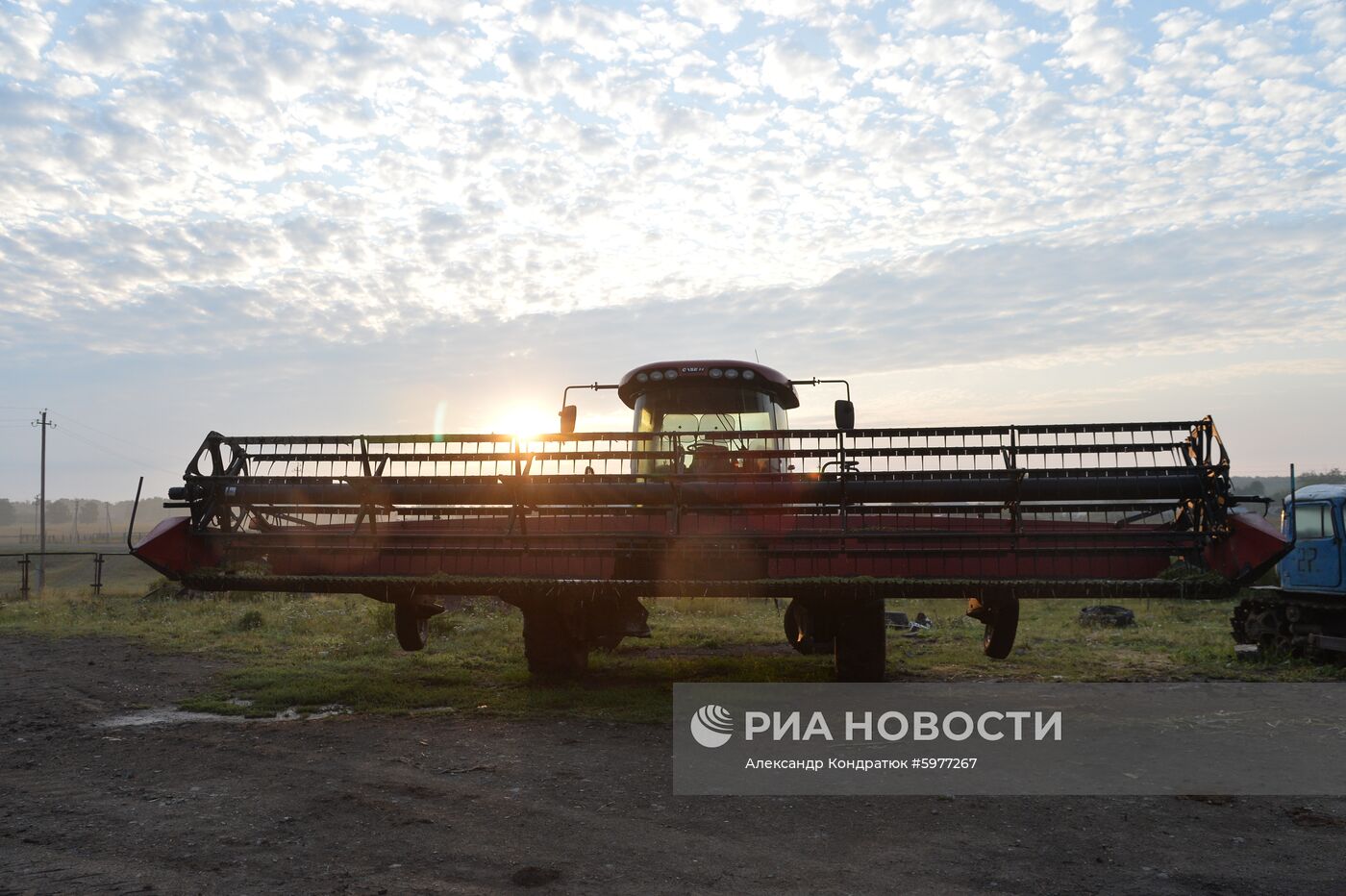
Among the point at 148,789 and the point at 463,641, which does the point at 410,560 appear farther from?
the point at 463,641

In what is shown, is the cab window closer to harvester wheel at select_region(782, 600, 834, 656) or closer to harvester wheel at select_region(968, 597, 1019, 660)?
harvester wheel at select_region(968, 597, 1019, 660)

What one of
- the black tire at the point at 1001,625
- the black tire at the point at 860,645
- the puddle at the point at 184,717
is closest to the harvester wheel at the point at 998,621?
the black tire at the point at 1001,625

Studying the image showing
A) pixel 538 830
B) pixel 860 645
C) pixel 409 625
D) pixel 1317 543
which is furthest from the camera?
pixel 1317 543

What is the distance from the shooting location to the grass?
9438 mm

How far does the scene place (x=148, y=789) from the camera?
591 centimetres

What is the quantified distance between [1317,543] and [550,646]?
40.5 feet

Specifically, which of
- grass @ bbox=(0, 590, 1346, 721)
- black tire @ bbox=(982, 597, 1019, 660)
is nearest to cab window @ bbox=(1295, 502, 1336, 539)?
grass @ bbox=(0, 590, 1346, 721)

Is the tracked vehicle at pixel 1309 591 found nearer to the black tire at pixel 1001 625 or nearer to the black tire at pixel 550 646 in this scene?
the black tire at pixel 1001 625

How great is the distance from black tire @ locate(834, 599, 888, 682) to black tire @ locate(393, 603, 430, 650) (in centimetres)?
A: 436

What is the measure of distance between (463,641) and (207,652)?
3567 millimetres

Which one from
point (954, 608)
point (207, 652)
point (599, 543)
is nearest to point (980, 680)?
point (599, 543)

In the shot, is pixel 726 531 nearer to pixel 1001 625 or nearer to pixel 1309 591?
pixel 1001 625

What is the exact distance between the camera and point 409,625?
984cm

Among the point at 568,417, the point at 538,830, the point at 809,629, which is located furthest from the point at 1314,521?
the point at 538,830
